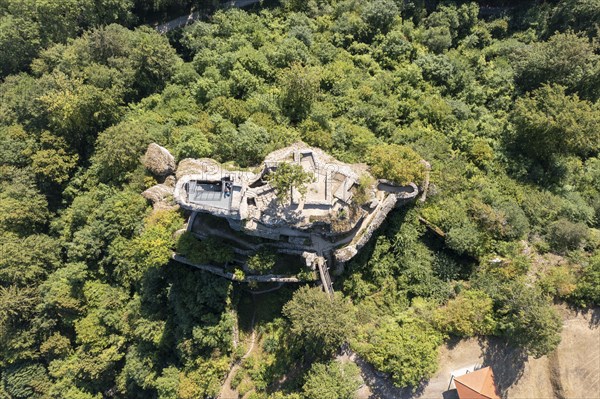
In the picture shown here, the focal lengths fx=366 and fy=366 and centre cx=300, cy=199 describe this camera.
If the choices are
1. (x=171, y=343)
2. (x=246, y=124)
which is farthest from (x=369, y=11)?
(x=171, y=343)

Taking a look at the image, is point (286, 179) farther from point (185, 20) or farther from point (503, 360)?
point (185, 20)

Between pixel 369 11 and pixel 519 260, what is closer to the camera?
pixel 519 260

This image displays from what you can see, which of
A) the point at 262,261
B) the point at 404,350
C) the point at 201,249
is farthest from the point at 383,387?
the point at 201,249

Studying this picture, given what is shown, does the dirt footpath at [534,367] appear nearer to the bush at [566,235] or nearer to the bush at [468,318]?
the bush at [468,318]

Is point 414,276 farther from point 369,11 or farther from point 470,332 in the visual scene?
point 369,11

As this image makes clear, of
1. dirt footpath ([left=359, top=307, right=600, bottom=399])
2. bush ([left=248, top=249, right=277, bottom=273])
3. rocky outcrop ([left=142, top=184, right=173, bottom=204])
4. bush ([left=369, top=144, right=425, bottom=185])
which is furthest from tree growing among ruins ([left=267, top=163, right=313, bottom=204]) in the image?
dirt footpath ([left=359, top=307, right=600, bottom=399])

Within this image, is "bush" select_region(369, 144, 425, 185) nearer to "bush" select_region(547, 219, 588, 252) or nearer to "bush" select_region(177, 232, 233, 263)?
"bush" select_region(547, 219, 588, 252)

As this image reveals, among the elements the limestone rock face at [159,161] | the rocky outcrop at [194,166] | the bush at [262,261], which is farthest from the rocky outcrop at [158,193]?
the bush at [262,261]
